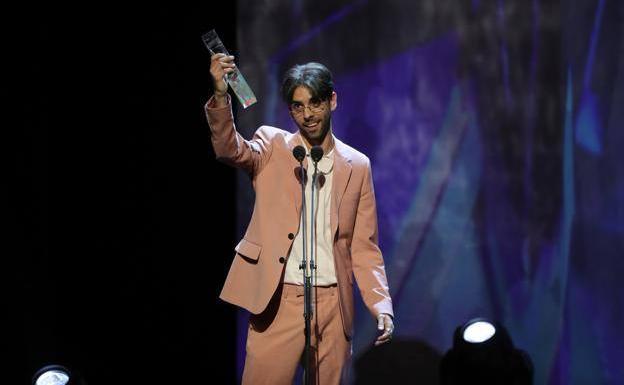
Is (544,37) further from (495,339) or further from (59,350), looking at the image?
(59,350)

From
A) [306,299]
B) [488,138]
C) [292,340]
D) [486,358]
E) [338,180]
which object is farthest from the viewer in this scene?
[488,138]

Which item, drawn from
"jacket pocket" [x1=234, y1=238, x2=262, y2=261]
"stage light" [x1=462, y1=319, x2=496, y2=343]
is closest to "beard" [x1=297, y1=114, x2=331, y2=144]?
"jacket pocket" [x1=234, y1=238, x2=262, y2=261]

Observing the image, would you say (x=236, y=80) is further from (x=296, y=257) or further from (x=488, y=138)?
(x=488, y=138)

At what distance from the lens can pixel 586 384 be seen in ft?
12.4

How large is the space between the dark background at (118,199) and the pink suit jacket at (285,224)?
3.23ft

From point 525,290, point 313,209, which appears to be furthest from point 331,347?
point 525,290

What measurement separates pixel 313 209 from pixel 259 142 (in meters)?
0.31

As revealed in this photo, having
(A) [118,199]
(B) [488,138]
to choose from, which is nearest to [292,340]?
(A) [118,199]

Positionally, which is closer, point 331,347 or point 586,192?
point 331,347

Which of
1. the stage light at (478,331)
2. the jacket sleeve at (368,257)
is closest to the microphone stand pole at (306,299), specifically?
the jacket sleeve at (368,257)

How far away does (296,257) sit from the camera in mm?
2678

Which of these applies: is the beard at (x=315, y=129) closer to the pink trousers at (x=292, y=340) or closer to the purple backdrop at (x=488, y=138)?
the pink trousers at (x=292, y=340)

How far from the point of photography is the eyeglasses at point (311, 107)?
2702 mm

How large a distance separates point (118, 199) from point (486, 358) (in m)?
1.83
